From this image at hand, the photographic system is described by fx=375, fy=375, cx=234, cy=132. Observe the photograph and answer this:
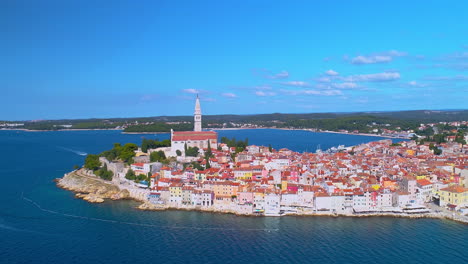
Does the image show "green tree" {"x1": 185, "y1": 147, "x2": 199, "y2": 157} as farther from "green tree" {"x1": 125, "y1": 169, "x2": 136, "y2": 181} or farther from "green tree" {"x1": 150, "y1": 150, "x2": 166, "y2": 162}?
"green tree" {"x1": 125, "y1": 169, "x2": 136, "y2": 181}

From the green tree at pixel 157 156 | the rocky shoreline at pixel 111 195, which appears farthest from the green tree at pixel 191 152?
the rocky shoreline at pixel 111 195

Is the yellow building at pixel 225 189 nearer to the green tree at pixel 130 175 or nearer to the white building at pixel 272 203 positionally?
the white building at pixel 272 203

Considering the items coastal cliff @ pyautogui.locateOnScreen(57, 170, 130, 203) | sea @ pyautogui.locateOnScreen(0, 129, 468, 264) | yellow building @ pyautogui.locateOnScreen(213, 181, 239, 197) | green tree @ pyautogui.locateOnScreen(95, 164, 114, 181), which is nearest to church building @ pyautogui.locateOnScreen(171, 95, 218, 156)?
green tree @ pyautogui.locateOnScreen(95, 164, 114, 181)

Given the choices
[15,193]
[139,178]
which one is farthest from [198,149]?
[15,193]

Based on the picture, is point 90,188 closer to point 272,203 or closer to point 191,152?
point 191,152

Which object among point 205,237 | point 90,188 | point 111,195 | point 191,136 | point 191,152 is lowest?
point 205,237

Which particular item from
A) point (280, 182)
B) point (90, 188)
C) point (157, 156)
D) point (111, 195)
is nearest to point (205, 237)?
point (280, 182)
